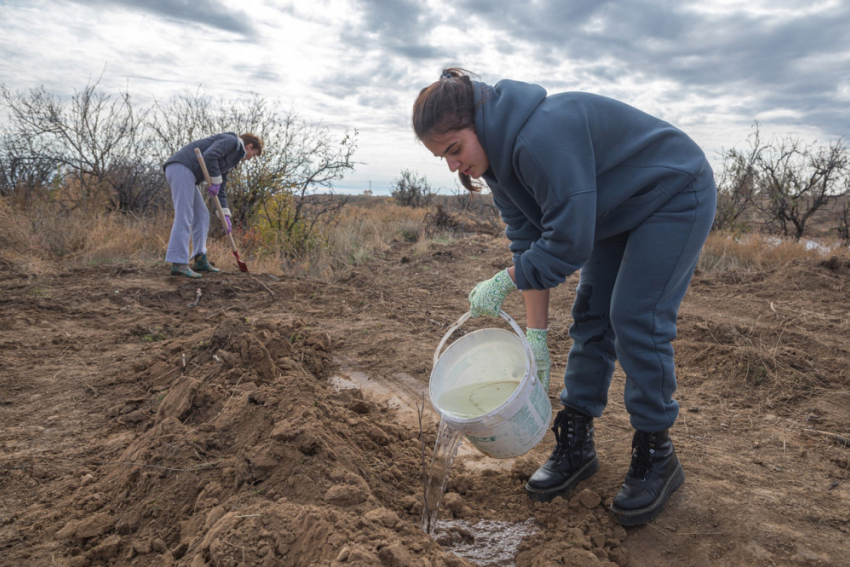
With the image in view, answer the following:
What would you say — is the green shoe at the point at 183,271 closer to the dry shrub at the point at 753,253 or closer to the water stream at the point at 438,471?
the water stream at the point at 438,471

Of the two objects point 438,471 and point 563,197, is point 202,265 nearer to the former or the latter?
point 438,471

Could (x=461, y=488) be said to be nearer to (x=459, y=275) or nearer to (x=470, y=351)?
(x=470, y=351)

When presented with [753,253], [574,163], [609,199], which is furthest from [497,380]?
[753,253]

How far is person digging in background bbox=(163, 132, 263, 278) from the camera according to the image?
612 cm

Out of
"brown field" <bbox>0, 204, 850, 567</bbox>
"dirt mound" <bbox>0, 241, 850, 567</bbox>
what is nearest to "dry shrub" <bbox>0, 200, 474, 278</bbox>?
"brown field" <bbox>0, 204, 850, 567</bbox>

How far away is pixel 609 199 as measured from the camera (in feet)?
5.89

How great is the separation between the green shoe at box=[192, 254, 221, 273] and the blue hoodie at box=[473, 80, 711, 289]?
558 cm

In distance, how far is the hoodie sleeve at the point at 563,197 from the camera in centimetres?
161

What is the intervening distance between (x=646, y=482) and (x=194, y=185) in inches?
228

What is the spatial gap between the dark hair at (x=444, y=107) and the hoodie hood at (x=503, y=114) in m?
0.03

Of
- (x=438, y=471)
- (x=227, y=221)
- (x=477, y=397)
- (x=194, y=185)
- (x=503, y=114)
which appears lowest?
(x=438, y=471)

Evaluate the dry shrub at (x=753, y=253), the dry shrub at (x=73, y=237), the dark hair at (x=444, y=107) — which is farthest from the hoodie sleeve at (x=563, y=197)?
the dry shrub at (x=73, y=237)

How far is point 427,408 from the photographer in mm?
3299

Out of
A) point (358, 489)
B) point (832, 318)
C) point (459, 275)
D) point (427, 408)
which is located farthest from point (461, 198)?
point (358, 489)
